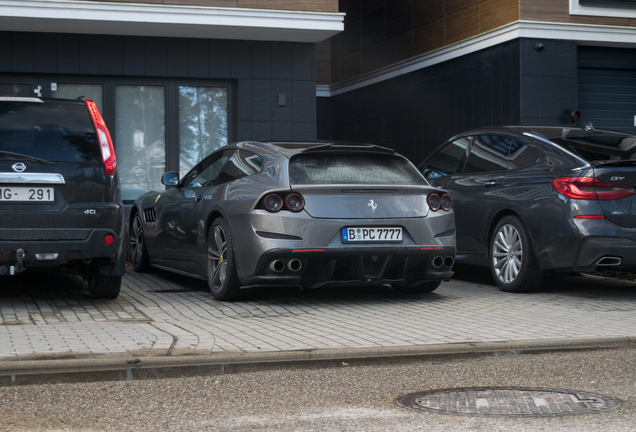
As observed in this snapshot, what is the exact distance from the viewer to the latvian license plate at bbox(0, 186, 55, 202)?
660 centimetres

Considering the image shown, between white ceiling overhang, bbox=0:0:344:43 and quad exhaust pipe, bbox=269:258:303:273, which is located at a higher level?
white ceiling overhang, bbox=0:0:344:43

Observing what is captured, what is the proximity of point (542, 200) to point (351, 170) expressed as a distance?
189cm

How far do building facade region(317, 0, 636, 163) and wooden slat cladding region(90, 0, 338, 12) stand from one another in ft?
10.5

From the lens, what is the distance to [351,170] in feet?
24.2

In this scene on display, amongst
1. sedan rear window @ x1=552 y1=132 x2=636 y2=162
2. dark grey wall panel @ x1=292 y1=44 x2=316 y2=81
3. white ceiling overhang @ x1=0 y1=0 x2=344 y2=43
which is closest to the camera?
sedan rear window @ x1=552 y1=132 x2=636 y2=162

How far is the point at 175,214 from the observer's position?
28.6 feet

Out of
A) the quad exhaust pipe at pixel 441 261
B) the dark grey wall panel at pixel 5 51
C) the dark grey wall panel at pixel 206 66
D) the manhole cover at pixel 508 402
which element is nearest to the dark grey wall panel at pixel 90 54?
the dark grey wall panel at pixel 206 66

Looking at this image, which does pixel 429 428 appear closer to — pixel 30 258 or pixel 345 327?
pixel 345 327

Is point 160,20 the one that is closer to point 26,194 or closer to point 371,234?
point 26,194

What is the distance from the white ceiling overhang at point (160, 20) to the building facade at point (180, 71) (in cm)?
2

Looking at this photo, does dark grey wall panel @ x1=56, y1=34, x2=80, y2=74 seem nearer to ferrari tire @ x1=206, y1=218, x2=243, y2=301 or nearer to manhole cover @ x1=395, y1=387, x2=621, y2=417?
ferrari tire @ x1=206, y1=218, x2=243, y2=301

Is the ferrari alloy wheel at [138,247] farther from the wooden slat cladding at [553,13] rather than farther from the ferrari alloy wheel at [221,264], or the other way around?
the wooden slat cladding at [553,13]

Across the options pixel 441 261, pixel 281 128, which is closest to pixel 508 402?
pixel 441 261

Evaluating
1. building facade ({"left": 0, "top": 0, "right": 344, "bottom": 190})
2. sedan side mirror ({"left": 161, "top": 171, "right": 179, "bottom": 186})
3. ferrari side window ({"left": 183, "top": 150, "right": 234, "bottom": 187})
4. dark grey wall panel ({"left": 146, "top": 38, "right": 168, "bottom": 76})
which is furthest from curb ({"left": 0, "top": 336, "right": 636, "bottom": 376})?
dark grey wall panel ({"left": 146, "top": 38, "right": 168, "bottom": 76})
